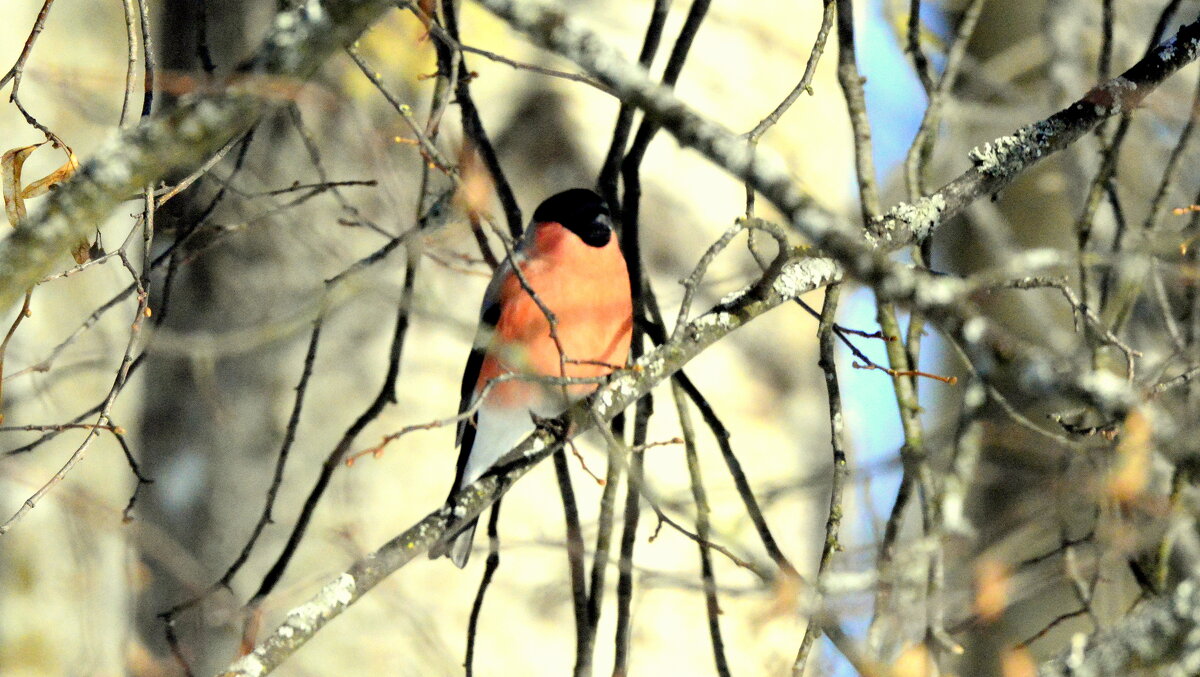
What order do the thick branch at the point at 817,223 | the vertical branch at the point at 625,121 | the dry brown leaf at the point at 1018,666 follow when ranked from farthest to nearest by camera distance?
the vertical branch at the point at 625,121, the dry brown leaf at the point at 1018,666, the thick branch at the point at 817,223

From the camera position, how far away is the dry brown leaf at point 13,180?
1.20 metres

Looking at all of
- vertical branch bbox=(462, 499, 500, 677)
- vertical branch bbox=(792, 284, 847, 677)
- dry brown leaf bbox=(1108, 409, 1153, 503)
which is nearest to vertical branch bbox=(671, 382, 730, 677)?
vertical branch bbox=(792, 284, 847, 677)

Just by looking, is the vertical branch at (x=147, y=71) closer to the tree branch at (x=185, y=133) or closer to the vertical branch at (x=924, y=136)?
the tree branch at (x=185, y=133)

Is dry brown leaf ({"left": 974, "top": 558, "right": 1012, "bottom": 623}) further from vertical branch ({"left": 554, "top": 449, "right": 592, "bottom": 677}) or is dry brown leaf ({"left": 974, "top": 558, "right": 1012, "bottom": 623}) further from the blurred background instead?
vertical branch ({"left": 554, "top": 449, "right": 592, "bottom": 677})

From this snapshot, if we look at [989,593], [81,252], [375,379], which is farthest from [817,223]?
[375,379]

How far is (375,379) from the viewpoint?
2.73 metres

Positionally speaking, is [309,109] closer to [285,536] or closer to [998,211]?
[285,536]

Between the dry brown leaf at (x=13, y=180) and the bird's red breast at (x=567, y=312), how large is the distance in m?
1.09

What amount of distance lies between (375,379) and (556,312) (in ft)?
2.36

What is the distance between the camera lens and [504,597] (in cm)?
264

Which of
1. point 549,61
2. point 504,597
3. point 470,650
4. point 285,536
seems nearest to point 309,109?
point 549,61

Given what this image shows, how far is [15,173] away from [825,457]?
2.37 m

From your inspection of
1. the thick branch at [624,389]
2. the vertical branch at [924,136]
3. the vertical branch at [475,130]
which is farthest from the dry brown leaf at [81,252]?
the vertical branch at [924,136]

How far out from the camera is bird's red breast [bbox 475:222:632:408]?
221cm
